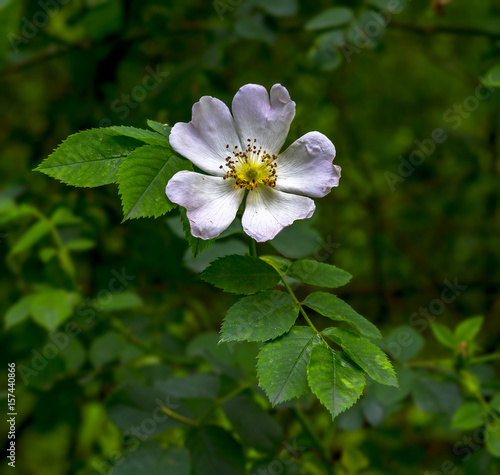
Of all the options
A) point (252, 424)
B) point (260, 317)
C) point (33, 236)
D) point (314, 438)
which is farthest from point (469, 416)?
point (33, 236)

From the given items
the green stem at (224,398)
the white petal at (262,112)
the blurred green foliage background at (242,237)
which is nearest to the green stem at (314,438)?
the blurred green foliage background at (242,237)

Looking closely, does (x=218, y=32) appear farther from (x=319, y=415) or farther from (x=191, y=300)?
(x=319, y=415)

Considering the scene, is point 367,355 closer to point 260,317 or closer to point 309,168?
point 260,317

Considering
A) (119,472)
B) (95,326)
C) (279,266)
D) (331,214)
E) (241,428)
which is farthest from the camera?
(331,214)

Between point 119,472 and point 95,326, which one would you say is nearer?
point 119,472

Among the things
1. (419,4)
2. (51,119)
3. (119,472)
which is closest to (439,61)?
(419,4)

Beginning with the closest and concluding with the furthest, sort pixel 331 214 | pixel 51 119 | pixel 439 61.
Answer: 1. pixel 51 119
2. pixel 439 61
3. pixel 331 214
